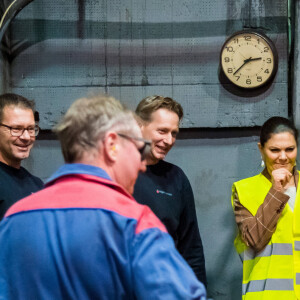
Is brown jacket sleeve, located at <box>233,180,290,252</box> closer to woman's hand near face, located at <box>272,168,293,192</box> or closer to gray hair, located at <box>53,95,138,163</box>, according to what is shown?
woman's hand near face, located at <box>272,168,293,192</box>

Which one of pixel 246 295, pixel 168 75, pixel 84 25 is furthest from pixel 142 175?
pixel 84 25

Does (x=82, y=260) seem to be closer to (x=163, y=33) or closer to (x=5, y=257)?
(x=5, y=257)

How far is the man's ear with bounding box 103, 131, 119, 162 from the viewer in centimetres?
131

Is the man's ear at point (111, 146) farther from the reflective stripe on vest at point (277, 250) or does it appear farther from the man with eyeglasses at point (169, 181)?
the reflective stripe on vest at point (277, 250)

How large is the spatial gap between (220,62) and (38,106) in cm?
147

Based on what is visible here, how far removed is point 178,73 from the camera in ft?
13.5

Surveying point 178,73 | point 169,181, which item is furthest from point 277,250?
point 178,73

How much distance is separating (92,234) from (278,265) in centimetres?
189

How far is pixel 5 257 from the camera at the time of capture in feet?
4.31

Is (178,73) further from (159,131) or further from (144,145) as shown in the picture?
(144,145)

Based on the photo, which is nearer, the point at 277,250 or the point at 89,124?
the point at 89,124

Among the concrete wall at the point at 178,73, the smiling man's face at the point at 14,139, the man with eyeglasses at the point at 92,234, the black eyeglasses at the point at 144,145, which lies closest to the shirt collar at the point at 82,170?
the man with eyeglasses at the point at 92,234

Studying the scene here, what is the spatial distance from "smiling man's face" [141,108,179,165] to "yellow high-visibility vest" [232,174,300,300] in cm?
77

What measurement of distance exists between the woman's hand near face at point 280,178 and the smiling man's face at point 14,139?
1342 millimetres
